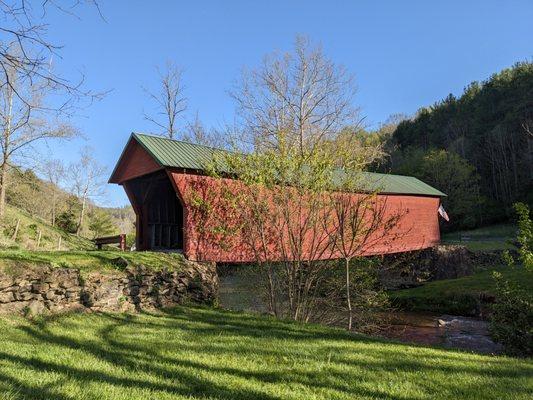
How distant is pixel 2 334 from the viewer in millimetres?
5840

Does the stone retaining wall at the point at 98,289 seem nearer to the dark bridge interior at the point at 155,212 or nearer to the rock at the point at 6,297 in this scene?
the rock at the point at 6,297

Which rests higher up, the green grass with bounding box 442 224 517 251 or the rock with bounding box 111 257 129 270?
the green grass with bounding box 442 224 517 251

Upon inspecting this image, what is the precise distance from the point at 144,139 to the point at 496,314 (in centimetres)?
1074

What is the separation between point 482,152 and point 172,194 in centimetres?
4137

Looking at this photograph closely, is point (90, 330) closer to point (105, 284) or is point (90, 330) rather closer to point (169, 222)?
point (105, 284)

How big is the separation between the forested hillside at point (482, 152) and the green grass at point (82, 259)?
3496 cm

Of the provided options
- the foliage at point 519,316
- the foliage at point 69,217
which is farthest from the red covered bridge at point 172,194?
the foliage at point 69,217

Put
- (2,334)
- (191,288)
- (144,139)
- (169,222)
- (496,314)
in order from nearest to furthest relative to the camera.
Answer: (2,334) → (496,314) → (191,288) → (144,139) → (169,222)

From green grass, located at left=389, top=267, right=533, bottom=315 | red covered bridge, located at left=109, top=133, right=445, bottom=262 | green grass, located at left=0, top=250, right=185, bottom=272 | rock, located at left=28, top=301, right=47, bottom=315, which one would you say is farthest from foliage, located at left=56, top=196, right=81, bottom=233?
rock, located at left=28, top=301, right=47, bottom=315

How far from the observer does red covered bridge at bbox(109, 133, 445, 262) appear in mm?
12523

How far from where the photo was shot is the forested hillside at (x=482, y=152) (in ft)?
134

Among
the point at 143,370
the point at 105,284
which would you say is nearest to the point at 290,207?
the point at 105,284

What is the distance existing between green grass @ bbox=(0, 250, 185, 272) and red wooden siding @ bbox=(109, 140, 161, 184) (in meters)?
3.72

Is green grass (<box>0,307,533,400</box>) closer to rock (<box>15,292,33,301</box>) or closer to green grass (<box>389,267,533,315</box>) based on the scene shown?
rock (<box>15,292,33,301</box>)
